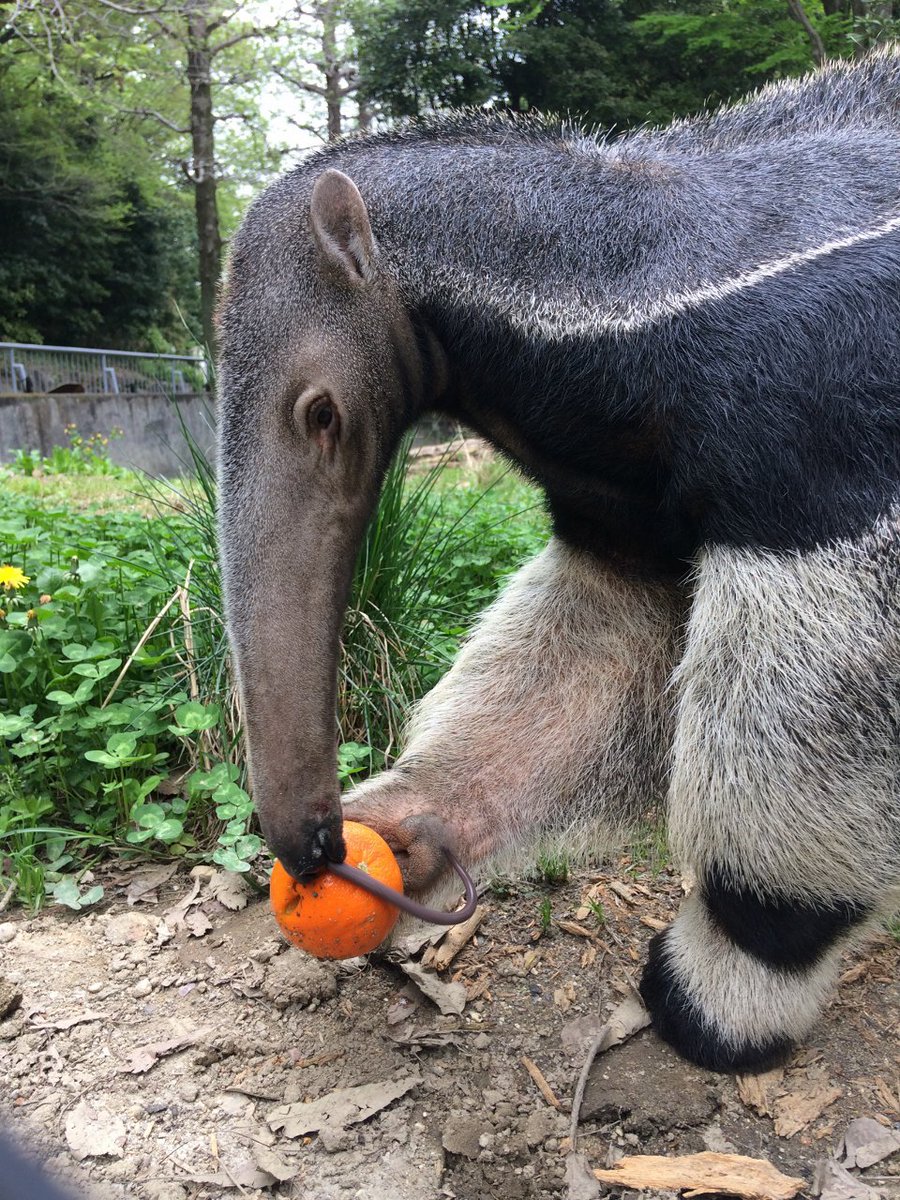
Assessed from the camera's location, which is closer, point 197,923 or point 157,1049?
point 157,1049

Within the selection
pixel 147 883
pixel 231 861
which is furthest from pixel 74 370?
pixel 231 861

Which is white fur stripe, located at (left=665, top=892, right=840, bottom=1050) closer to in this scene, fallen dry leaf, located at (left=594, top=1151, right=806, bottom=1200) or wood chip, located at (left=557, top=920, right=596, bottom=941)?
fallen dry leaf, located at (left=594, top=1151, right=806, bottom=1200)

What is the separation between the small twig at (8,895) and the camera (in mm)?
3375

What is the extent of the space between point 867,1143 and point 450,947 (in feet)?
4.17

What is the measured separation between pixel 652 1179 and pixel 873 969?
1271mm

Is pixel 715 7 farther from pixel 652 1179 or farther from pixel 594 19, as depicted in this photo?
pixel 652 1179

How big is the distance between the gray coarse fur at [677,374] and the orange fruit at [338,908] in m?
0.22

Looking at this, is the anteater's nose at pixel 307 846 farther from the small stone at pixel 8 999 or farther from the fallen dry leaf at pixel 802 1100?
the fallen dry leaf at pixel 802 1100

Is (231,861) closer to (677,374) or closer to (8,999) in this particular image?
(8,999)

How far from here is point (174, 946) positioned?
323cm

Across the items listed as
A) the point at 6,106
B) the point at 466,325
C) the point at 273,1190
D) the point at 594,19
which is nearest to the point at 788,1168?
the point at 273,1190

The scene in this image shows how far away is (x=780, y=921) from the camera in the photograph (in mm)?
2602

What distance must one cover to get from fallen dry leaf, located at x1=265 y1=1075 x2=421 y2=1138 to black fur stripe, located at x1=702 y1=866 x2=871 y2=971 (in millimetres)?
915

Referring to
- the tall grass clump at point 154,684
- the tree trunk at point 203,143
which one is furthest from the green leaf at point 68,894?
the tree trunk at point 203,143
